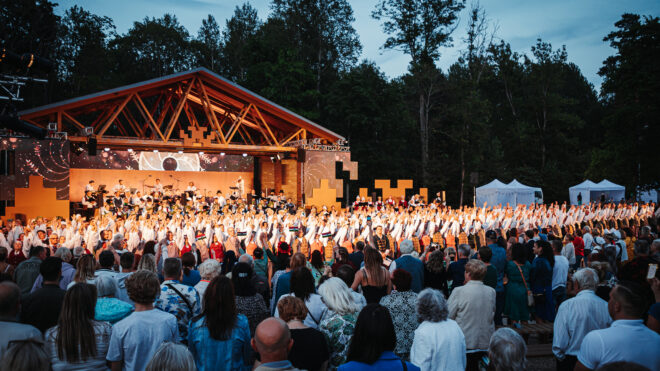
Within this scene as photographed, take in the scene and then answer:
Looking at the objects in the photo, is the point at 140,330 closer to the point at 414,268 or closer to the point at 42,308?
the point at 42,308

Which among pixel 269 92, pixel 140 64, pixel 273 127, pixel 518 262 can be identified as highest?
pixel 140 64

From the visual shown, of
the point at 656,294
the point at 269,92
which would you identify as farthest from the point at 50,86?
the point at 656,294

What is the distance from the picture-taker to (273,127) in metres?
25.0

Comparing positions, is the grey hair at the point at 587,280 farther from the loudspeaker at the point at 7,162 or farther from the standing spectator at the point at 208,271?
the loudspeaker at the point at 7,162

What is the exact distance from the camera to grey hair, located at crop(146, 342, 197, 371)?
1.98 meters

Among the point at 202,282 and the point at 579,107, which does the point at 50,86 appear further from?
the point at 579,107

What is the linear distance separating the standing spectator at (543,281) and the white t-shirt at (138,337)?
16.7ft

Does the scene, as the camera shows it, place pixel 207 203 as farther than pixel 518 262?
Yes

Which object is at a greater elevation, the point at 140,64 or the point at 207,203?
the point at 140,64

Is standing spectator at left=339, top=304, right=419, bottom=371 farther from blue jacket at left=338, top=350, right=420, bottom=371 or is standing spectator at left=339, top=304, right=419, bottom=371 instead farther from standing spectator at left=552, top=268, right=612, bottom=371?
standing spectator at left=552, top=268, right=612, bottom=371

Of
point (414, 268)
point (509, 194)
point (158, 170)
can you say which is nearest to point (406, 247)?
point (414, 268)

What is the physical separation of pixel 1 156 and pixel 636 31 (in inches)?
946

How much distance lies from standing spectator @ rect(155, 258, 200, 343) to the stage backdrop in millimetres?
19189

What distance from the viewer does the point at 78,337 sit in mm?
2684
